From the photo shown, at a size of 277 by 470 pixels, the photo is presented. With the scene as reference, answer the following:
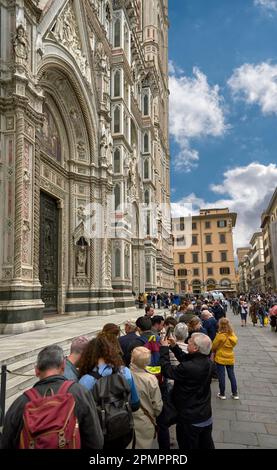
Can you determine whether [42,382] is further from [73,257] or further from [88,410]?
[73,257]

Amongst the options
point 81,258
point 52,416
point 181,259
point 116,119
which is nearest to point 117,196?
point 116,119

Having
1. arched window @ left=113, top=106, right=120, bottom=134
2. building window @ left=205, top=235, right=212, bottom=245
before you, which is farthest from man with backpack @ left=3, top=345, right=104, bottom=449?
building window @ left=205, top=235, right=212, bottom=245

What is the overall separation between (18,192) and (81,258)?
7306 millimetres

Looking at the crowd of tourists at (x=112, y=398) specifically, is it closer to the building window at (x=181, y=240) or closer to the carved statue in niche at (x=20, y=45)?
the carved statue in niche at (x=20, y=45)

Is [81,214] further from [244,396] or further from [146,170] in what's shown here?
[146,170]

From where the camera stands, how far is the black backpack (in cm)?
255

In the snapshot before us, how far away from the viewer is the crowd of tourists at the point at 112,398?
196 centimetres

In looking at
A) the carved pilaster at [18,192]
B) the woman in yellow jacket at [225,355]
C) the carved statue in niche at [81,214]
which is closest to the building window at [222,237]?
the carved statue in niche at [81,214]

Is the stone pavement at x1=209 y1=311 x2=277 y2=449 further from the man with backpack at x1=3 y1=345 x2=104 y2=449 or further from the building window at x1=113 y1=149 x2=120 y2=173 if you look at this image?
the building window at x1=113 y1=149 x2=120 y2=173

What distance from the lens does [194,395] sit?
3445 millimetres

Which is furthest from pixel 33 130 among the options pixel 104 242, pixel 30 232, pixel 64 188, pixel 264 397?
pixel 264 397

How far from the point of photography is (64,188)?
17.7 metres

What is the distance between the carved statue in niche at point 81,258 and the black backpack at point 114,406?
15140 mm
